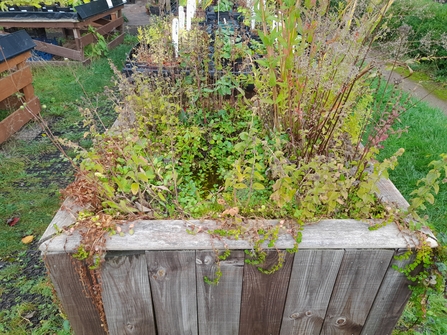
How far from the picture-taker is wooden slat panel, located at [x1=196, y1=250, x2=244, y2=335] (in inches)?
60.8

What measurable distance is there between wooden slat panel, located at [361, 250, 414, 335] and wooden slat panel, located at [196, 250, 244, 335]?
0.69 meters

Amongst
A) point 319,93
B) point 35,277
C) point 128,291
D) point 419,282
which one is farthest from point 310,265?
point 35,277

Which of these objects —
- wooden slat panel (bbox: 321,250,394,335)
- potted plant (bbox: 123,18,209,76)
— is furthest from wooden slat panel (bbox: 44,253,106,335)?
potted plant (bbox: 123,18,209,76)

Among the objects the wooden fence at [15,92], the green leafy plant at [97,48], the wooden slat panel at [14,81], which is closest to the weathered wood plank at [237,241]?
the wooden fence at [15,92]

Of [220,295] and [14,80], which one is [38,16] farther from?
[220,295]

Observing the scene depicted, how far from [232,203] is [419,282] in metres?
0.96

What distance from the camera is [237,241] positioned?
1.50 metres

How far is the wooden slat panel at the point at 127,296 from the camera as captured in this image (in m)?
1.53

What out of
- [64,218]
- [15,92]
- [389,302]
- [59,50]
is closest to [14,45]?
[15,92]

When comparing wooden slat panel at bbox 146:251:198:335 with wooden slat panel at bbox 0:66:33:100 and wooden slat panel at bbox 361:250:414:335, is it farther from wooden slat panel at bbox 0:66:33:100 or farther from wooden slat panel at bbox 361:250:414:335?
wooden slat panel at bbox 0:66:33:100

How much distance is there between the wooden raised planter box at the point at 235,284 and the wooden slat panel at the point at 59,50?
5350mm

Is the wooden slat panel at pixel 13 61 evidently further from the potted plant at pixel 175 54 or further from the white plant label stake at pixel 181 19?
the white plant label stake at pixel 181 19

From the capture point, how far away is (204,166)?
2215mm

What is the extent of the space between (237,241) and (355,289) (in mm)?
655
